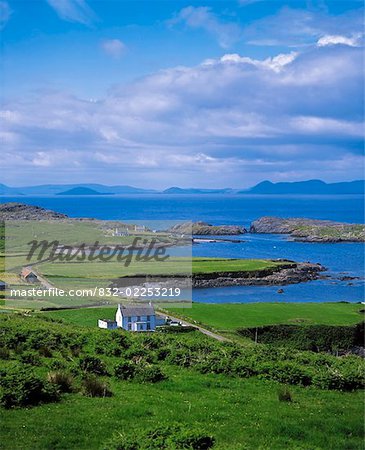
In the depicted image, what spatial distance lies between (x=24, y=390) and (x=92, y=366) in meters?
3.80

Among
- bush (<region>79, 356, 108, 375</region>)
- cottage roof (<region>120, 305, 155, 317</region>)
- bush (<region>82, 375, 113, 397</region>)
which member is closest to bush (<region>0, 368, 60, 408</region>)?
→ bush (<region>82, 375, 113, 397</region>)

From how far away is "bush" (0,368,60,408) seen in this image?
11.0 meters

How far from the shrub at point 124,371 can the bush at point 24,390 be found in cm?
305

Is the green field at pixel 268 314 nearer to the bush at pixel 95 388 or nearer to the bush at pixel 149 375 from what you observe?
the bush at pixel 149 375

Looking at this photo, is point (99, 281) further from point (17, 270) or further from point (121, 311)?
point (121, 311)

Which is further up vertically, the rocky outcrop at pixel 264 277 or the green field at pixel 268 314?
the rocky outcrop at pixel 264 277

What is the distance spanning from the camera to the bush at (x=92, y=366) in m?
14.7

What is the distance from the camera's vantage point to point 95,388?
1233cm

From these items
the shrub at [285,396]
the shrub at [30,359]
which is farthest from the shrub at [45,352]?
the shrub at [285,396]

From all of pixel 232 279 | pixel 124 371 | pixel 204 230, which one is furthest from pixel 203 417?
pixel 204 230

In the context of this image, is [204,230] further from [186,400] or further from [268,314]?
[186,400]

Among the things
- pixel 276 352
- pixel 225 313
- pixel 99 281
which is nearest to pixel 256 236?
pixel 99 281

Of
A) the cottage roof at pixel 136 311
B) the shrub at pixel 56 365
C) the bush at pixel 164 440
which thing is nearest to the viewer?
the bush at pixel 164 440

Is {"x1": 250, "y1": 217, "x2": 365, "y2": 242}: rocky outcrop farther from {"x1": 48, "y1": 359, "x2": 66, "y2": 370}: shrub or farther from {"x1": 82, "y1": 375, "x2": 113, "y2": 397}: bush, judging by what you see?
{"x1": 82, "y1": 375, "x2": 113, "y2": 397}: bush
